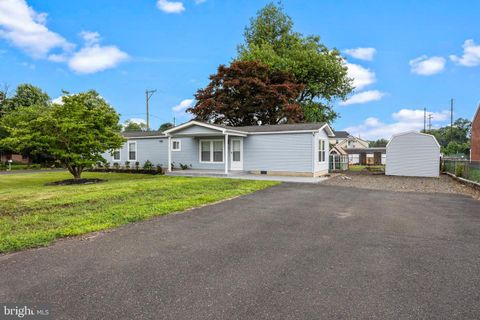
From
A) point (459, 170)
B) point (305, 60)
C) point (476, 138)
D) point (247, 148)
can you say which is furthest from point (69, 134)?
point (476, 138)

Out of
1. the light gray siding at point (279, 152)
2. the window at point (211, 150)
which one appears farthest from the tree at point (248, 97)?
the light gray siding at point (279, 152)

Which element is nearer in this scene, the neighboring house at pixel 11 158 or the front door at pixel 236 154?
the front door at pixel 236 154

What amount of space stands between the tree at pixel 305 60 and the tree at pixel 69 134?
730 inches

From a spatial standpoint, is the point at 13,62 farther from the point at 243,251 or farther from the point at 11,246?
the point at 243,251

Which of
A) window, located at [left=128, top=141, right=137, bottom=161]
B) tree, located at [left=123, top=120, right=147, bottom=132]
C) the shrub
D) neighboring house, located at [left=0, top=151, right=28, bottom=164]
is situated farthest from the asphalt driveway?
tree, located at [left=123, top=120, right=147, bottom=132]

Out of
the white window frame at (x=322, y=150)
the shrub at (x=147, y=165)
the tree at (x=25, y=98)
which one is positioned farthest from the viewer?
the tree at (x=25, y=98)

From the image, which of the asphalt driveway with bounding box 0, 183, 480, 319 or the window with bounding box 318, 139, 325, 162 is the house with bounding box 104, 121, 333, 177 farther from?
the asphalt driveway with bounding box 0, 183, 480, 319

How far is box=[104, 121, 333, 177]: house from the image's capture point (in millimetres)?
15789

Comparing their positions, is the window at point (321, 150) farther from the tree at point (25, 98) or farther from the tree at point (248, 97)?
the tree at point (25, 98)

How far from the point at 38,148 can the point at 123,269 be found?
12.7 meters

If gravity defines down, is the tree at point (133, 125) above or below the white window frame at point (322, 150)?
above

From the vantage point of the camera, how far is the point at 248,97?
2672cm

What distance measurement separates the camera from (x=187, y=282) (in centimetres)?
306

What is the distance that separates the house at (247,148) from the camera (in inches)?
622
